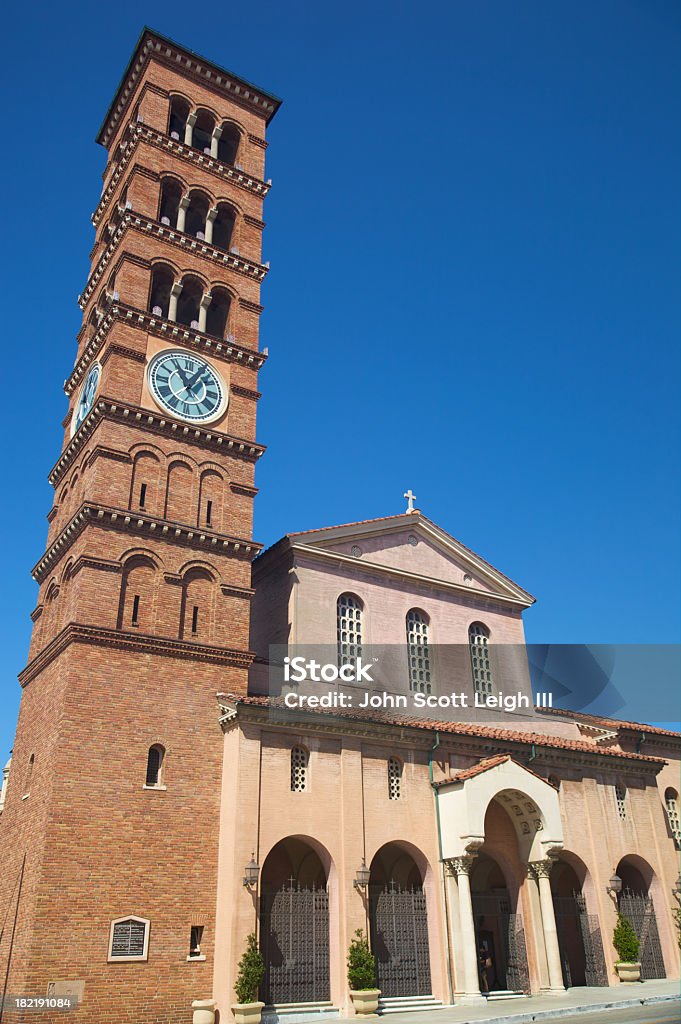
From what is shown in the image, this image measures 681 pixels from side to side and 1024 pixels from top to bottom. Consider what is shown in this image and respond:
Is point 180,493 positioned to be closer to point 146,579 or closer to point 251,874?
point 146,579

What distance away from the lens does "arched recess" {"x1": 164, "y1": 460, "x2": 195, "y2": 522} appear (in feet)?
85.8

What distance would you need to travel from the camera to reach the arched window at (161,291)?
99.9ft

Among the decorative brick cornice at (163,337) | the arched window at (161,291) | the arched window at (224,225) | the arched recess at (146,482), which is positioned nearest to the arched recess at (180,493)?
the arched recess at (146,482)

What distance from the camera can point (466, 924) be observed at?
23609 mm

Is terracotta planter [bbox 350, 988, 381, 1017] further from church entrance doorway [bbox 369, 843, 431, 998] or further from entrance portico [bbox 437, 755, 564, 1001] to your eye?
entrance portico [bbox 437, 755, 564, 1001]

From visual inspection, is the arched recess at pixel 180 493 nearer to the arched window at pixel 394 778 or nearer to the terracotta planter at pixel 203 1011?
the arched window at pixel 394 778

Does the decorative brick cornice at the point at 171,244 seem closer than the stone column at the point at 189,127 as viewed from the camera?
Yes

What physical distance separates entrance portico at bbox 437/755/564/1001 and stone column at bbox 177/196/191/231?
2188 cm

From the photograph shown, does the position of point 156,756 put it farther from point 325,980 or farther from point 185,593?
point 325,980

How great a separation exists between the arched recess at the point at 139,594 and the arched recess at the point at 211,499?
7.96ft

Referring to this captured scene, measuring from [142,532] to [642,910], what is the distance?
20.8 meters

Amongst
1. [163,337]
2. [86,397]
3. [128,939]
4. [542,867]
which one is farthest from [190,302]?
[542,867]

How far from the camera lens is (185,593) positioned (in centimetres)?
2519

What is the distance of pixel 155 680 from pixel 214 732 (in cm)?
222
